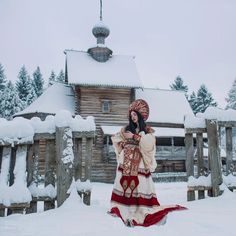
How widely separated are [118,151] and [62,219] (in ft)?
4.43

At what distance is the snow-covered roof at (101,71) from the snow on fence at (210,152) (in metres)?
14.5

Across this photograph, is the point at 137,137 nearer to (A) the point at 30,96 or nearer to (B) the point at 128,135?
(B) the point at 128,135

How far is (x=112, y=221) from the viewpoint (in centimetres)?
376

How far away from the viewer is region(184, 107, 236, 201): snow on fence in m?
5.18

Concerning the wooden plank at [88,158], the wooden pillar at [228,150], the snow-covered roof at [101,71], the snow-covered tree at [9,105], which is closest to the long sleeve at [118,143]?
the wooden plank at [88,158]

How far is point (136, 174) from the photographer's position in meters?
4.36

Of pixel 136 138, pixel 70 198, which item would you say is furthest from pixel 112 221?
pixel 136 138

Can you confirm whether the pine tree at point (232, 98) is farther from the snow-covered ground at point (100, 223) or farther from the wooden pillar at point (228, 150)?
the snow-covered ground at point (100, 223)

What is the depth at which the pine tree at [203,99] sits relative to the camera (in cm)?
3838

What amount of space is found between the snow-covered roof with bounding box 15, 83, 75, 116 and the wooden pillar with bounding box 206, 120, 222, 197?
14.7 metres

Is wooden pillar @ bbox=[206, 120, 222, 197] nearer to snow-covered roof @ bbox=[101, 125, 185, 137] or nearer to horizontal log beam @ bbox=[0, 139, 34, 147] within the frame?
horizontal log beam @ bbox=[0, 139, 34, 147]

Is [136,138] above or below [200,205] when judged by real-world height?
above

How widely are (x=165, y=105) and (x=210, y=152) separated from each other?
18.5m

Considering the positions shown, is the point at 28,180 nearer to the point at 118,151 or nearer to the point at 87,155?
the point at 87,155
